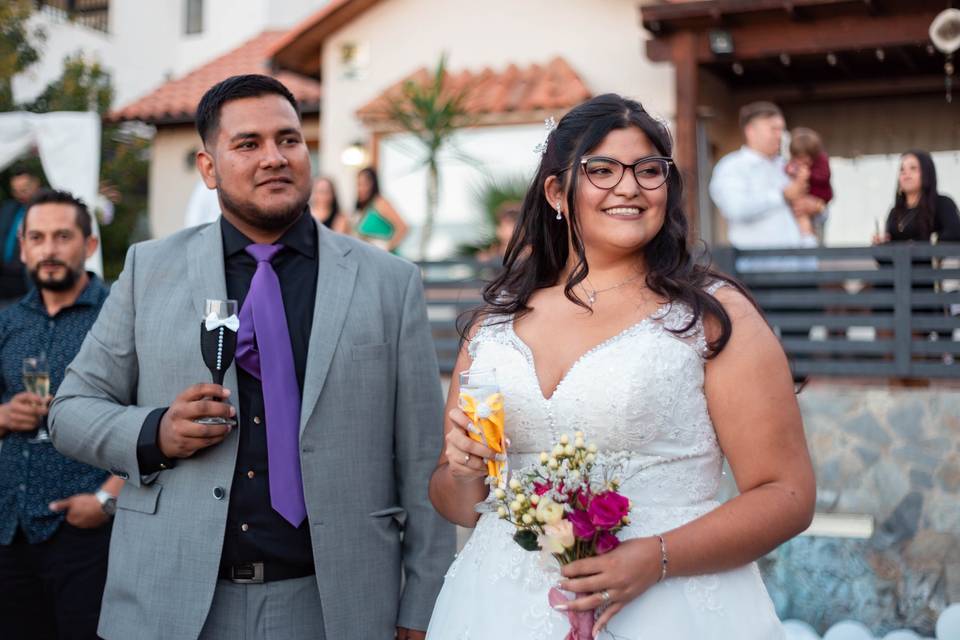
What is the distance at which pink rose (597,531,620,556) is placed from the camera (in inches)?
102

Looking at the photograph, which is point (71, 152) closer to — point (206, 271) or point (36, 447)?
point (36, 447)

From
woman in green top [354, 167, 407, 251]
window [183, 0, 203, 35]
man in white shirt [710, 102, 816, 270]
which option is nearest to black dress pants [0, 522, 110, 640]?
man in white shirt [710, 102, 816, 270]

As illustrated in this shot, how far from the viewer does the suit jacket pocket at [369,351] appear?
3.51 m

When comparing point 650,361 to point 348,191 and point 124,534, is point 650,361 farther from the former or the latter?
point 348,191

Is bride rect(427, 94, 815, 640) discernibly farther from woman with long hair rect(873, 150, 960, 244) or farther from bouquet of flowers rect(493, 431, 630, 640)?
woman with long hair rect(873, 150, 960, 244)

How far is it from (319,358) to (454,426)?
0.71 meters

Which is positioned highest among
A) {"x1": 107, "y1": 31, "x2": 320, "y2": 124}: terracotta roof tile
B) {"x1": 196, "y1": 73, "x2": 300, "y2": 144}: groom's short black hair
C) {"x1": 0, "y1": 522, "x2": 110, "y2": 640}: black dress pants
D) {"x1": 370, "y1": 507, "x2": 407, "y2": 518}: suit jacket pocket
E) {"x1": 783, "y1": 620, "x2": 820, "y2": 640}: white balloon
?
{"x1": 107, "y1": 31, "x2": 320, "y2": 124}: terracotta roof tile

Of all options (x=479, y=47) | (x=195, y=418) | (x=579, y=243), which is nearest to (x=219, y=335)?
(x=195, y=418)

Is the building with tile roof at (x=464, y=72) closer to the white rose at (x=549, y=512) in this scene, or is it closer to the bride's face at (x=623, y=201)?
the bride's face at (x=623, y=201)

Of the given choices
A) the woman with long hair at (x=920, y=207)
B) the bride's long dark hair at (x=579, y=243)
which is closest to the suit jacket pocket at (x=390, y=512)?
the bride's long dark hair at (x=579, y=243)

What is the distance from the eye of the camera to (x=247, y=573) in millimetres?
3344

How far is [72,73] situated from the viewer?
60.9ft

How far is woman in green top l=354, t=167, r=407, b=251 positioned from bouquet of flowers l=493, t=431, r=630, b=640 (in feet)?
25.9

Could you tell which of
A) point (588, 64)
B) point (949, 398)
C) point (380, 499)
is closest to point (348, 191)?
point (588, 64)
